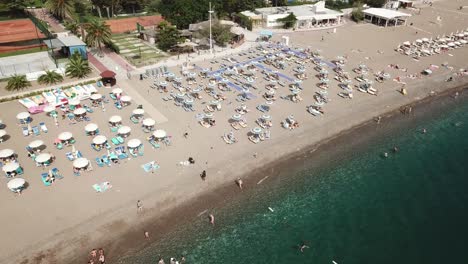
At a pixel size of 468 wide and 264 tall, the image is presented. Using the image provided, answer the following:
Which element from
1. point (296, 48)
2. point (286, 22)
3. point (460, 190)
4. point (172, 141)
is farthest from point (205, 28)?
point (460, 190)

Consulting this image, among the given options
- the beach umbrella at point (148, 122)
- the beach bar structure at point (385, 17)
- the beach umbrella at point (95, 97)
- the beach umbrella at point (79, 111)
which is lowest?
the beach umbrella at point (148, 122)

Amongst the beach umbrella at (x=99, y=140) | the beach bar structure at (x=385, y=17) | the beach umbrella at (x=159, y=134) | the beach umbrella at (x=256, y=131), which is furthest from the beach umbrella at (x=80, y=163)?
the beach bar structure at (x=385, y=17)

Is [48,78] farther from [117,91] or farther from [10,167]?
[10,167]

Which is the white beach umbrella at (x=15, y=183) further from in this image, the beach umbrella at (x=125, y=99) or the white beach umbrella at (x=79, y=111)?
the beach umbrella at (x=125, y=99)

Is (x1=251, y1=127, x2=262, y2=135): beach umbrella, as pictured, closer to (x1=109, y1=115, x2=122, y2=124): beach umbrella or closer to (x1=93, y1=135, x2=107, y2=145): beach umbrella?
(x1=109, y1=115, x2=122, y2=124): beach umbrella

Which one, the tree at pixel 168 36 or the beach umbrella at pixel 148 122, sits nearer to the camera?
the beach umbrella at pixel 148 122
